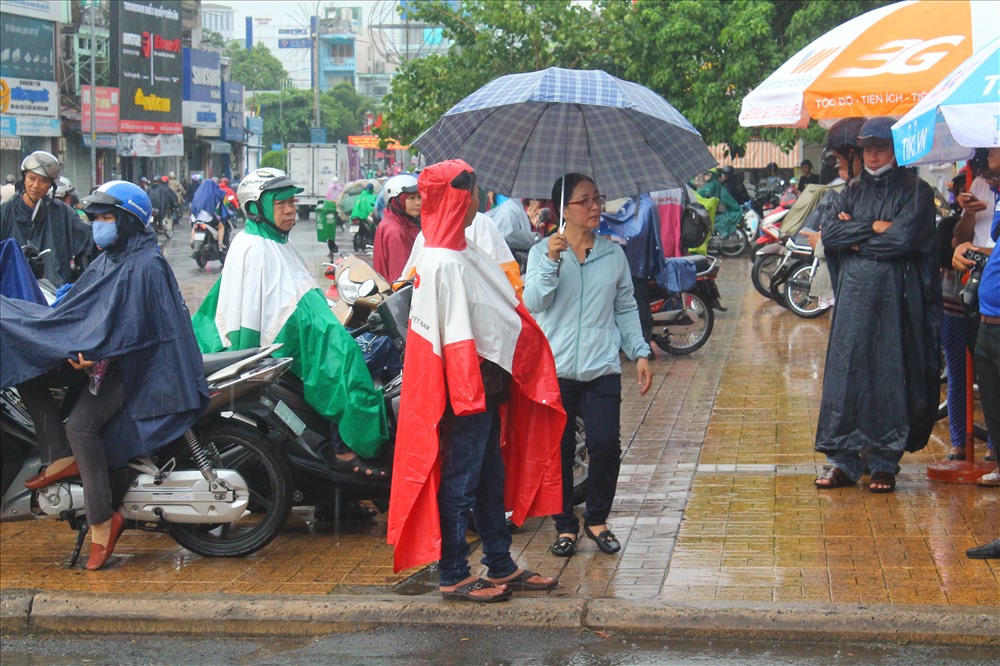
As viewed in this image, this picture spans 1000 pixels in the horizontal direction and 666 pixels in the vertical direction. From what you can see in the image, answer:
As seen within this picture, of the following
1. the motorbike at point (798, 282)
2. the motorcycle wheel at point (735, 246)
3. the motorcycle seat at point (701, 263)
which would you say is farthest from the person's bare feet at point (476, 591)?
the motorcycle wheel at point (735, 246)

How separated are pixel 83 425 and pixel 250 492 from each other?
835mm

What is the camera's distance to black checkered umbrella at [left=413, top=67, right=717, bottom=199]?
20.1ft

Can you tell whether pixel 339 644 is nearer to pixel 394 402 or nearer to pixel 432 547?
pixel 432 547

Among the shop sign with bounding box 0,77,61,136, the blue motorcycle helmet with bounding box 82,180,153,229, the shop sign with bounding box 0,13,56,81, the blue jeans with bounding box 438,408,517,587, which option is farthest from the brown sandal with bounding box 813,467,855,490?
the shop sign with bounding box 0,13,56,81

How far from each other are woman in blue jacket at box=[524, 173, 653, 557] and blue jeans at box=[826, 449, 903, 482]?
5.68 feet

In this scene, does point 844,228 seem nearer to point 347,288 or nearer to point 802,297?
point 347,288

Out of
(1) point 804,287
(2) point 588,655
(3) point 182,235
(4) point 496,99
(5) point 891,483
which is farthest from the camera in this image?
(3) point 182,235

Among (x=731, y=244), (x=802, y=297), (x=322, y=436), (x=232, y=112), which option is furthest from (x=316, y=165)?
(x=322, y=436)

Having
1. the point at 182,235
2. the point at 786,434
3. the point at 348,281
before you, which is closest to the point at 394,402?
the point at 348,281

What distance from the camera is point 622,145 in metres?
6.22

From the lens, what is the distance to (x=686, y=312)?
12234mm

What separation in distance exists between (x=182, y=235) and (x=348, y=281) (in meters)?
35.3

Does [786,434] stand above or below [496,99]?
below

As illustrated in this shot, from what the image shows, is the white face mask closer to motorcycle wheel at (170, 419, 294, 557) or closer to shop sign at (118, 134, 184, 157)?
motorcycle wheel at (170, 419, 294, 557)
